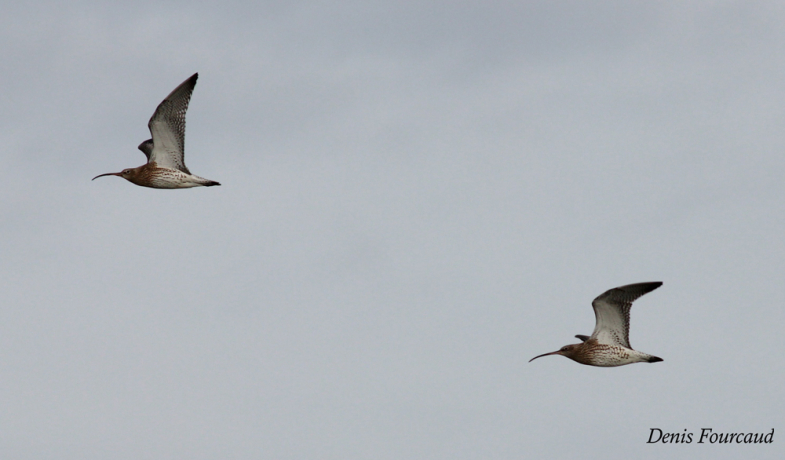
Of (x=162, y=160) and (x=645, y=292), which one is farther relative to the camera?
(x=162, y=160)

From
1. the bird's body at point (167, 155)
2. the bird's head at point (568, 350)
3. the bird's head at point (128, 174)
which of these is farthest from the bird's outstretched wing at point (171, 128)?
the bird's head at point (568, 350)

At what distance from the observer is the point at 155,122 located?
26.7 m

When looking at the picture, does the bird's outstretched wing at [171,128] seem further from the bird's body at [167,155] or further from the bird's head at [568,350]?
the bird's head at [568,350]

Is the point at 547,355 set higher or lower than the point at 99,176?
lower

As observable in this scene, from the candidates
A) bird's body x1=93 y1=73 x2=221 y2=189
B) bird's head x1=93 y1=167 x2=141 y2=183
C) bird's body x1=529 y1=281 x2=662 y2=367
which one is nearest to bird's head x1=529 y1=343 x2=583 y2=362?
bird's body x1=529 y1=281 x2=662 y2=367

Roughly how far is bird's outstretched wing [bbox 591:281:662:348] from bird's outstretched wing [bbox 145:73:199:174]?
33.8ft

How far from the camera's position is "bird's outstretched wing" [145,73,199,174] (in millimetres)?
26234

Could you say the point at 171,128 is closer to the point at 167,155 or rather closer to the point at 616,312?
the point at 167,155

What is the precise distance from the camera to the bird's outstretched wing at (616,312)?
84.3 ft

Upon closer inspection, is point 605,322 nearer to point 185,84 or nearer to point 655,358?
point 655,358

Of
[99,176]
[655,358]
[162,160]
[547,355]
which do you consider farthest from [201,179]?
[655,358]

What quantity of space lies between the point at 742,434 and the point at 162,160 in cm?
1517

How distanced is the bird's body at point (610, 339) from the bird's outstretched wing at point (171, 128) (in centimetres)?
1026

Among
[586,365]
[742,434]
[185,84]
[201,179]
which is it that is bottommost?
[742,434]
